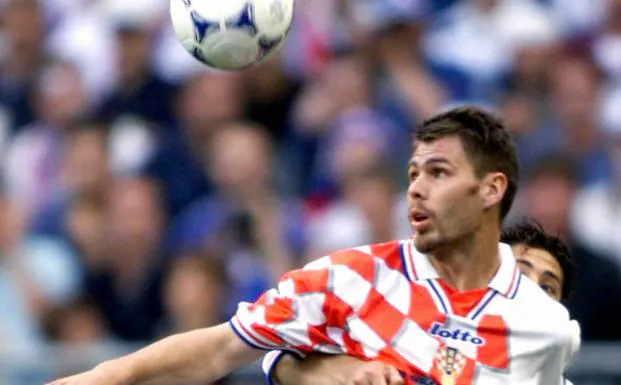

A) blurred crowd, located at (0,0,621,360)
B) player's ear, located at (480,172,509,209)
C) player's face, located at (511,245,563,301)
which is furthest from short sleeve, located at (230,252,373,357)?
blurred crowd, located at (0,0,621,360)

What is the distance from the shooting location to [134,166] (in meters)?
9.94

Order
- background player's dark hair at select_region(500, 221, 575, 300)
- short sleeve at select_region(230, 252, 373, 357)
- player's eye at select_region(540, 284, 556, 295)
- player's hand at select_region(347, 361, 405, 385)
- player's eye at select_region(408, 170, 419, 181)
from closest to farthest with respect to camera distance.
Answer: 1. player's hand at select_region(347, 361, 405, 385)
2. short sleeve at select_region(230, 252, 373, 357)
3. player's eye at select_region(408, 170, 419, 181)
4. player's eye at select_region(540, 284, 556, 295)
5. background player's dark hair at select_region(500, 221, 575, 300)

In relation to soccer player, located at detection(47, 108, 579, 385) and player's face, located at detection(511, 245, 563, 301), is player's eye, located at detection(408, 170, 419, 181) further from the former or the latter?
player's face, located at detection(511, 245, 563, 301)

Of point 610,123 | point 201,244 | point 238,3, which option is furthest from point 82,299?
point 238,3

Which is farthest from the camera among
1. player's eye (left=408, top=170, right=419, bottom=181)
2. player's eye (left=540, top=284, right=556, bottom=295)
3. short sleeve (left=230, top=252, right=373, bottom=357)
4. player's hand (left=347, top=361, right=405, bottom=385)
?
player's eye (left=540, top=284, right=556, bottom=295)

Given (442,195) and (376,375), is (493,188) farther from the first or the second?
(376,375)

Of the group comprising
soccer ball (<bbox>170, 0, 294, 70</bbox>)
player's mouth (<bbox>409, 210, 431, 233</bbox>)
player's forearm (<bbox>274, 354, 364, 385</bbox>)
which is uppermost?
soccer ball (<bbox>170, 0, 294, 70</bbox>)

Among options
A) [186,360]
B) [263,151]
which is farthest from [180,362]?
[263,151]

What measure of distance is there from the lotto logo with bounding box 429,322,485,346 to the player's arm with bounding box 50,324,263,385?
0.49 m

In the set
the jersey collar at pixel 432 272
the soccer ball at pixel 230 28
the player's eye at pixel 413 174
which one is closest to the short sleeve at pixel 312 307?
the jersey collar at pixel 432 272

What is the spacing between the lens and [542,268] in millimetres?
5746

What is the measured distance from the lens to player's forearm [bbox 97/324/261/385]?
5.00m

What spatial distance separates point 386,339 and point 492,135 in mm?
661

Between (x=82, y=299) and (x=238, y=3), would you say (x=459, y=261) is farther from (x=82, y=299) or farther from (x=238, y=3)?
(x=82, y=299)
